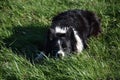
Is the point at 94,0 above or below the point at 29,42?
above

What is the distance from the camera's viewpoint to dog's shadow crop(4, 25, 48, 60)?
6279mm

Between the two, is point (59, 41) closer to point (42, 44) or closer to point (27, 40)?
point (42, 44)

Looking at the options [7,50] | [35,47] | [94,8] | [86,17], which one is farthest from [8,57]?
[94,8]

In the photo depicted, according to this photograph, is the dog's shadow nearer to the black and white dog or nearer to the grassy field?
the grassy field

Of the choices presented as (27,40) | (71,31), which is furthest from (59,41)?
(27,40)

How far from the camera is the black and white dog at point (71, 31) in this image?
5.83m

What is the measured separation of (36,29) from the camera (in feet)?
22.9

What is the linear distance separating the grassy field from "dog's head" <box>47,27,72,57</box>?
280 millimetres

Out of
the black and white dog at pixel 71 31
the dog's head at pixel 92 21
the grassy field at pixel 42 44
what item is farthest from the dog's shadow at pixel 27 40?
the dog's head at pixel 92 21

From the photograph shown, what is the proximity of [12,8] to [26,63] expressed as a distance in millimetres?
2214

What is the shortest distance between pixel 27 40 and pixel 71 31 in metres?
1.06

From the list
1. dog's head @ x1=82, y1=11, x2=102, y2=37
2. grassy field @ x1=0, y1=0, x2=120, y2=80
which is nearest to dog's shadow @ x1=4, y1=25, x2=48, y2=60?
grassy field @ x1=0, y1=0, x2=120, y2=80

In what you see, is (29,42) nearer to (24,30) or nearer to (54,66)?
(24,30)

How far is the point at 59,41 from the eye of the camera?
5.80m
